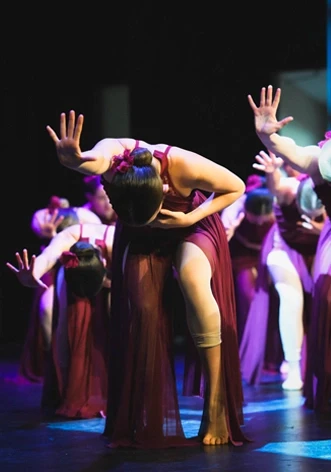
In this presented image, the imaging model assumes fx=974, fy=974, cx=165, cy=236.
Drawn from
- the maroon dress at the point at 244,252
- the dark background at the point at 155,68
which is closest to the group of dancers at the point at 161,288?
the maroon dress at the point at 244,252

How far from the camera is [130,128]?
8266mm

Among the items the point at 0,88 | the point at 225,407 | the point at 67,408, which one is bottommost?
the point at 67,408

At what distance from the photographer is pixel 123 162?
354cm

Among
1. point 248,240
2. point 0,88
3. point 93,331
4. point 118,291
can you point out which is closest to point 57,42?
point 0,88

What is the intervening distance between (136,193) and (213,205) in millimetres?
390

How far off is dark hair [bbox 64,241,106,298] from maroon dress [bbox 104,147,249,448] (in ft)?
2.65

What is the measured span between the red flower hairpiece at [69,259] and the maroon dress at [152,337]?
0.81m

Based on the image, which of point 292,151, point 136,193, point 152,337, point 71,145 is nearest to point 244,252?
point 292,151

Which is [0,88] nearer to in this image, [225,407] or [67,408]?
[67,408]

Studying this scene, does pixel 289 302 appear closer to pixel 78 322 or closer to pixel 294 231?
pixel 294 231

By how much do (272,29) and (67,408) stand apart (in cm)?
408

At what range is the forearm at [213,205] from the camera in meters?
3.71

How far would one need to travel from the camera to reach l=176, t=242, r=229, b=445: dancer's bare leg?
3713mm

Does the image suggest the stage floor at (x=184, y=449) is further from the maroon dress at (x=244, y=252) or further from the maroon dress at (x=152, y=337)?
the maroon dress at (x=244, y=252)
